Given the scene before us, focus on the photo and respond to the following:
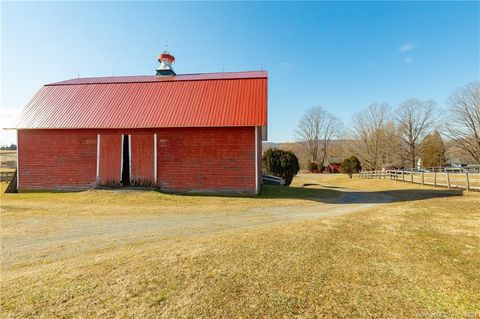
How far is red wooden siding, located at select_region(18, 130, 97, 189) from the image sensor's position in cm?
1482

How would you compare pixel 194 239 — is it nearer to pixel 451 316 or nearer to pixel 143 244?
pixel 143 244

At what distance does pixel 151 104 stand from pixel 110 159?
3.75m

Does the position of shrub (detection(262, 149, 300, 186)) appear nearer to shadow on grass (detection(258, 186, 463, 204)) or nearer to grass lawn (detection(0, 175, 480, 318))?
shadow on grass (detection(258, 186, 463, 204))

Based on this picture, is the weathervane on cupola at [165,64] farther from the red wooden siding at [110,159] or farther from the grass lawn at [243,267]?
the grass lawn at [243,267]

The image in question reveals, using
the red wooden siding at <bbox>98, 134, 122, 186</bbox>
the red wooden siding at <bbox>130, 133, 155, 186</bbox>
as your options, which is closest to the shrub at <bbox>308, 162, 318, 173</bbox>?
the red wooden siding at <bbox>130, 133, 155, 186</bbox>

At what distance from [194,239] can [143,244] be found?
1.05m

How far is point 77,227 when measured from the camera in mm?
7609

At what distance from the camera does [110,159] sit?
1473 centimetres

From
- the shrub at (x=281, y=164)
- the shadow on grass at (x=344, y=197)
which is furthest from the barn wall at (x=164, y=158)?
the shrub at (x=281, y=164)

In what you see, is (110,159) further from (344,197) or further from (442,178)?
(442,178)

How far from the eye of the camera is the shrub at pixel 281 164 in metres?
23.3

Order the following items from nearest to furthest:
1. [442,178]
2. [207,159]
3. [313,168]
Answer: [207,159], [442,178], [313,168]

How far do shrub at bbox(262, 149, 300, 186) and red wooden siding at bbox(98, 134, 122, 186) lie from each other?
41.2ft

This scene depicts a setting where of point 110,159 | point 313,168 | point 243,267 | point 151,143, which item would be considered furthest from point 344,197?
point 313,168
